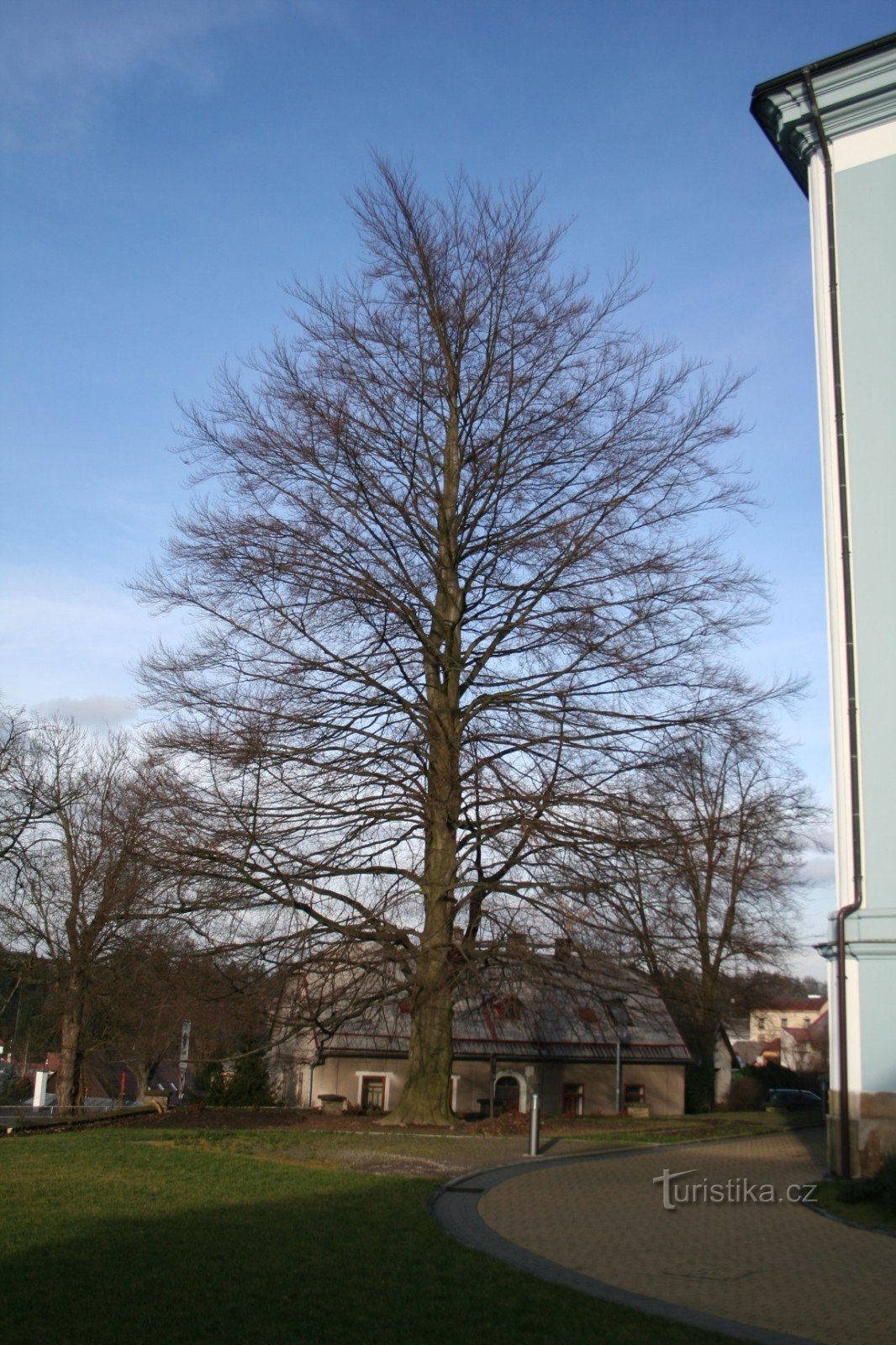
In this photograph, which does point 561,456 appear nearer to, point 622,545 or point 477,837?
point 622,545

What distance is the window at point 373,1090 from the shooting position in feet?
117

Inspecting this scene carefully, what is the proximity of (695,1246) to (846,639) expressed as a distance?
7279mm

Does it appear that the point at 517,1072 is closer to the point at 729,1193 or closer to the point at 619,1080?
the point at 619,1080

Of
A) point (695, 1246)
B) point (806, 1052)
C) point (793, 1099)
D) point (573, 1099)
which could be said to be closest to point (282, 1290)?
point (695, 1246)

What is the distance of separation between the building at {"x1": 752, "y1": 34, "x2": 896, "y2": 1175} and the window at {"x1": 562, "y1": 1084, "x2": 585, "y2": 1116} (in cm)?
2596

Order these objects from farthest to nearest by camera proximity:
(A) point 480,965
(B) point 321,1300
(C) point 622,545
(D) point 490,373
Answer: (D) point 490,373 → (C) point 622,545 → (A) point 480,965 → (B) point 321,1300

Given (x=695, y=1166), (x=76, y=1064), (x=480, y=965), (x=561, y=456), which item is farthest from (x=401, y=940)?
(x=76, y=1064)

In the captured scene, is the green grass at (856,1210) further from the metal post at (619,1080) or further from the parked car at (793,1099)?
the parked car at (793,1099)

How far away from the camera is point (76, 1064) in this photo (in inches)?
1420

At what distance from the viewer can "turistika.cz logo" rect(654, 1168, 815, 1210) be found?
11531mm

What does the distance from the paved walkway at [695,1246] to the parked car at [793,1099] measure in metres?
32.0

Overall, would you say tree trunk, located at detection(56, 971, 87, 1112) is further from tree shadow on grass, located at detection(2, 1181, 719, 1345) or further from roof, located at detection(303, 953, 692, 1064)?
tree shadow on grass, located at detection(2, 1181, 719, 1345)

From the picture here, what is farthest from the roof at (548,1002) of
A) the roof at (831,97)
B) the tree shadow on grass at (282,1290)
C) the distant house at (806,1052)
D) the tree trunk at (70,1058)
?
the distant house at (806,1052)

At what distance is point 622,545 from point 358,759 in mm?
5129
